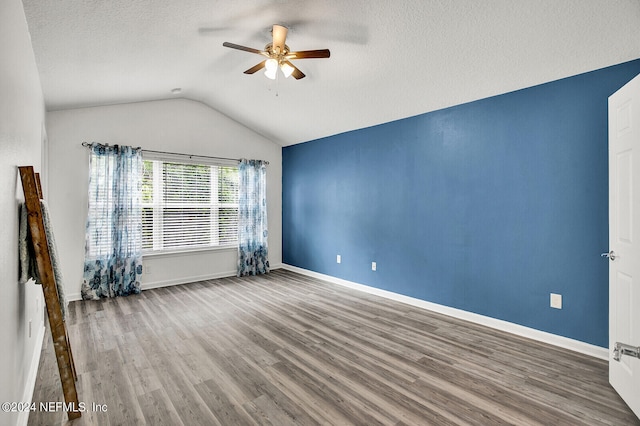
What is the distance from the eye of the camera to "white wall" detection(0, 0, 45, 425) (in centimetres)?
145

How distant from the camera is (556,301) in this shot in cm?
296

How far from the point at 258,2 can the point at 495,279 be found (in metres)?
3.49

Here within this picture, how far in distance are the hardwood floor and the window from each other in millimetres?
1454

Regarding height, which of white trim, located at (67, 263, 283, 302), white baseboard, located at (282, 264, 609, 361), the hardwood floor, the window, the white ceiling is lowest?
the hardwood floor

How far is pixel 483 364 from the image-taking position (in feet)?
8.46

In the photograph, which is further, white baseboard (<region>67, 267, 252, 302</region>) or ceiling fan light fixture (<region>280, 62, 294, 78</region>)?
white baseboard (<region>67, 267, 252, 302</region>)

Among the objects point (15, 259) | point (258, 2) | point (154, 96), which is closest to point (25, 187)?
point (15, 259)

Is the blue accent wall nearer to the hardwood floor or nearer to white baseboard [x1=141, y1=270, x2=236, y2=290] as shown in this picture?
the hardwood floor

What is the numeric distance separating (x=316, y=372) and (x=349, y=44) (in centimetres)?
295

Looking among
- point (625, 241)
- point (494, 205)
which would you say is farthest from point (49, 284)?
point (494, 205)

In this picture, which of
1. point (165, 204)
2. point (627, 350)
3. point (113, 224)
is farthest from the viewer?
point (165, 204)

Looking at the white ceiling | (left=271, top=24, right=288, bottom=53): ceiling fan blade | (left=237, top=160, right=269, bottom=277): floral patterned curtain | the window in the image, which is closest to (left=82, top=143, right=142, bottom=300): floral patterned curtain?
the window

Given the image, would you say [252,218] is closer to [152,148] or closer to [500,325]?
[152,148]

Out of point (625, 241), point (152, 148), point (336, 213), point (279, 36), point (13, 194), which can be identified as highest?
point (279, 36)
